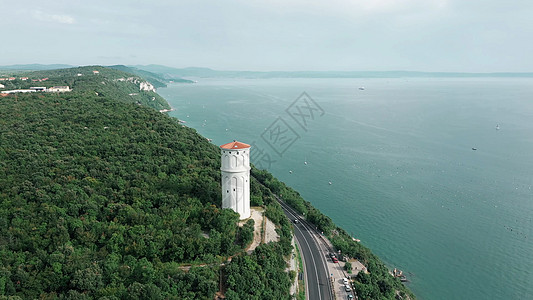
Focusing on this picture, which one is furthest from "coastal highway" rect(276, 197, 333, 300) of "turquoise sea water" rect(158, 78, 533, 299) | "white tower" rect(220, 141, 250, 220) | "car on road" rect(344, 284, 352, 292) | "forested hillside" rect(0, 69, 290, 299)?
"turquoise sea water" rect(158, 78, 533, 299)

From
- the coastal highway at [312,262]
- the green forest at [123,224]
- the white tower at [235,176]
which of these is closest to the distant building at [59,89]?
the green forest at [123,224]

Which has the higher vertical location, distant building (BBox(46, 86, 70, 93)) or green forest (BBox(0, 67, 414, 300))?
distant building (BBox(46, 86, 70, 93))

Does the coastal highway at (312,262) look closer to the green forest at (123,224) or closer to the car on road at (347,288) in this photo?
the car on road at (347,288)

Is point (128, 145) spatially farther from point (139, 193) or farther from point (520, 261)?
point (520, 261)

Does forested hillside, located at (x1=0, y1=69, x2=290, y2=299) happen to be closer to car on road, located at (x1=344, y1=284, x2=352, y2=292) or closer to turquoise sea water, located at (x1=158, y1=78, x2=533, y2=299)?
car on road, located at (x1=344, y1=284, x2=352, y2=292)

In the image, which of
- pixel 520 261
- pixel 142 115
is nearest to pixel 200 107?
pixel 142 115

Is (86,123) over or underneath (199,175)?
over
